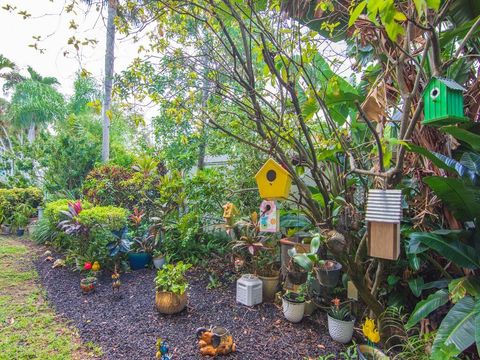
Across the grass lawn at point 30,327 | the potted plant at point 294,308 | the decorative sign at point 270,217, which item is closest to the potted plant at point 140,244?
the grass lawn at point 30,327

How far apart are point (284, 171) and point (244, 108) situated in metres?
0.60

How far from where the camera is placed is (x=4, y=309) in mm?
2980

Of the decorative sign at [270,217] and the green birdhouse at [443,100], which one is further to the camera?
the decorative sign at [270,217]

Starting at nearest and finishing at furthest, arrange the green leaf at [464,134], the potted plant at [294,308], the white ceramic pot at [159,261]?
the green leaf at [464,134], the potted plant at [294,308], the white ceramic pot at [159,261]

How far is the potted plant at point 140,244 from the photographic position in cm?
414

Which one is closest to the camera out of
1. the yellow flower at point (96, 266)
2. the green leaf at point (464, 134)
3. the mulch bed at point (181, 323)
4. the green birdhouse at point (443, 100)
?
the green birdhouse at point (443, 100)

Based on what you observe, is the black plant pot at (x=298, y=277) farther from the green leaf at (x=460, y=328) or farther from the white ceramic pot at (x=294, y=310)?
the green leaf at (x=460, y=328)

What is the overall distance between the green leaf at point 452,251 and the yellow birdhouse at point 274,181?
0.97m

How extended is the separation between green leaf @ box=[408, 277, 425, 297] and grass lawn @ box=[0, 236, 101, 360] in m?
2.49

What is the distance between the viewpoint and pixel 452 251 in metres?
1.95

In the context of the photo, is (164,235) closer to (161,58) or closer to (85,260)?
(85,260)

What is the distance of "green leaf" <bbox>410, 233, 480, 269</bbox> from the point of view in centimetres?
194

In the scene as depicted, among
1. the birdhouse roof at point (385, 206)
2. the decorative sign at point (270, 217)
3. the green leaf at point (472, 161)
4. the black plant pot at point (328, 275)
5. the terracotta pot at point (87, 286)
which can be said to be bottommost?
the terracotta pot at point (87, 286)

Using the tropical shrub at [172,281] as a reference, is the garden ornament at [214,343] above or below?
below
